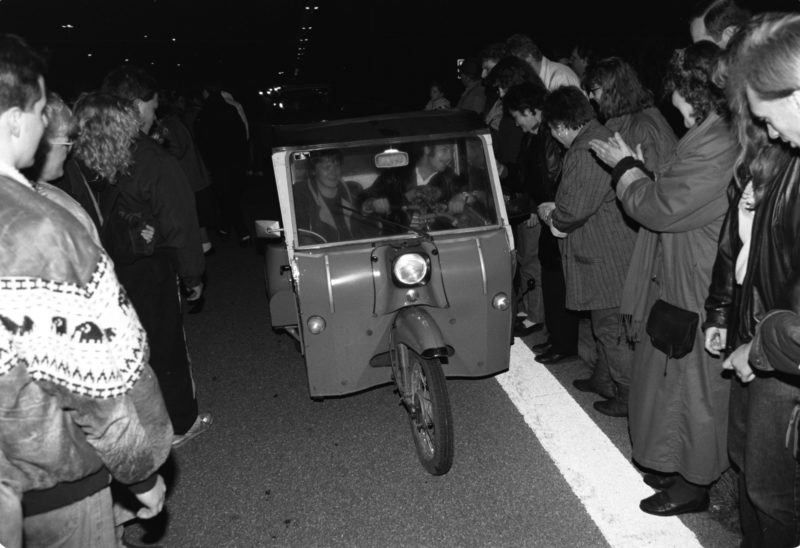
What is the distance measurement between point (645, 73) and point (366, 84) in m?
40.7

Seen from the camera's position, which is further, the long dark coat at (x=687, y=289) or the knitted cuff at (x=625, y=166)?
the knitted cuff at (x=625, y=166)

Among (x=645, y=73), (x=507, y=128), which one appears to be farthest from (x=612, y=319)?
(x=645, y=73)

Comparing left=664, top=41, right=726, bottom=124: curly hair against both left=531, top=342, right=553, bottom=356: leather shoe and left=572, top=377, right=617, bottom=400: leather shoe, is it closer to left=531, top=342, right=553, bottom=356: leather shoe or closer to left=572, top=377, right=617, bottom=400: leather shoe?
left=572, top=377, right=617, bottom=400: leather shoe

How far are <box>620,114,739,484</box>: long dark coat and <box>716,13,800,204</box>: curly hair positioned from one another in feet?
1.14

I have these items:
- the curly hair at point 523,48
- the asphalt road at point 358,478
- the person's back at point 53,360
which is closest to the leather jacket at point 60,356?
the person's back at point 53,360

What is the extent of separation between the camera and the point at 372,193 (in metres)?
4.56

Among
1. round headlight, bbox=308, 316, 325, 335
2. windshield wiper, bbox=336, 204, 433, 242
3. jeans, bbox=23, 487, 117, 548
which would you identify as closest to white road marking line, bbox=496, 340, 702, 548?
windshield wiper, bbox=336, 204, 433, 242

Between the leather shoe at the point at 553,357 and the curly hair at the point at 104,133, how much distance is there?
3140 mm

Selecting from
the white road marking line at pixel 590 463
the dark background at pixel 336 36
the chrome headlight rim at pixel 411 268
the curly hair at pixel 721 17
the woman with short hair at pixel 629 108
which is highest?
the dark background at pixel 336 36

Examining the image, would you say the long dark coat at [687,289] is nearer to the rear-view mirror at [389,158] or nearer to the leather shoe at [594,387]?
the leather shoe at [594,387]

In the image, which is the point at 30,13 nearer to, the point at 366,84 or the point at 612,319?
the point at 366,84

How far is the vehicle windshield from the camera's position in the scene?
4504mm

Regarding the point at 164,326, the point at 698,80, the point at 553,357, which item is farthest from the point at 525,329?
the point at 698,80

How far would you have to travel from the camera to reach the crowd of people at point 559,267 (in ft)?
5.89
